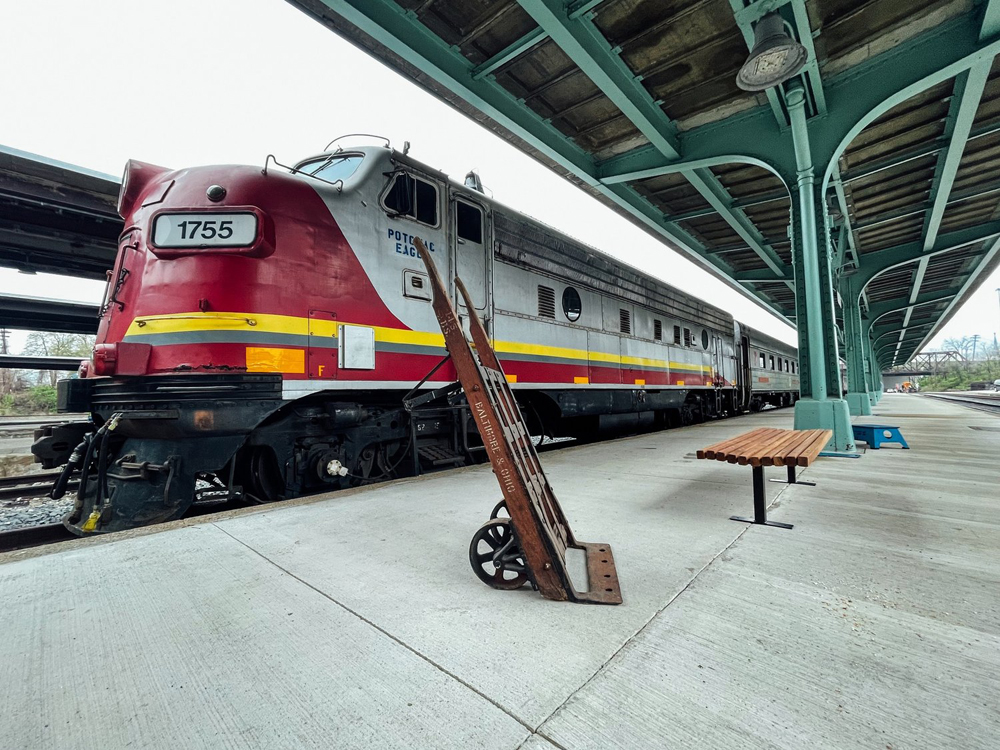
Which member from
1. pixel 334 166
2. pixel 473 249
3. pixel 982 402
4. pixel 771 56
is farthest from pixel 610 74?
pixel 982 402

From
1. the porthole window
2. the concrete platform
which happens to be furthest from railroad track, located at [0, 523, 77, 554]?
the porthole window

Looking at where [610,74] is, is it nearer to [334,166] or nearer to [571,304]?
[571,304]

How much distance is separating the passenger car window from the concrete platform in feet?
9.63

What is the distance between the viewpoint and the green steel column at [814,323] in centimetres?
538

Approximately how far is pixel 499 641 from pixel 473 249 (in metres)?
4.19

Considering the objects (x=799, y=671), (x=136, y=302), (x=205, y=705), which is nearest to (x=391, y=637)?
(x=205, y=705)

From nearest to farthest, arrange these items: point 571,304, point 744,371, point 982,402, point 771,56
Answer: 1. point 771,56
2. point 571,304
3. point 744,371
4. point 982,402

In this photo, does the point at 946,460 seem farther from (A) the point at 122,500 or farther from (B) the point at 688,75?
(A) the point at 122,500

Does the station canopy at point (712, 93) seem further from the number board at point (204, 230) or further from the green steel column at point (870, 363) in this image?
the green steel column at point (870, 363)

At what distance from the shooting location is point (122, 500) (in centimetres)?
298

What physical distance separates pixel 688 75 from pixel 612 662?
632cm

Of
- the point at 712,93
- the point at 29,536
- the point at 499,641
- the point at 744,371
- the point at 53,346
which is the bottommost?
the point at 29,536

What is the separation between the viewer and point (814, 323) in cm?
561

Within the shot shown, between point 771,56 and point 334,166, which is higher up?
point 771,56
